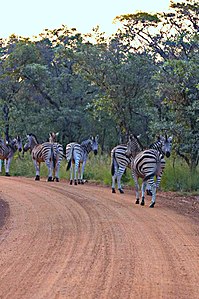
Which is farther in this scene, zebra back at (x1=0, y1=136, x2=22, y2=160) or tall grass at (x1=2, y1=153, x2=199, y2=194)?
zebra back at (x1=0, y1=136, x2=22, y2=160)

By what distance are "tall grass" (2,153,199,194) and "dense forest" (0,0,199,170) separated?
2.70 ft

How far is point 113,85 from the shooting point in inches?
985

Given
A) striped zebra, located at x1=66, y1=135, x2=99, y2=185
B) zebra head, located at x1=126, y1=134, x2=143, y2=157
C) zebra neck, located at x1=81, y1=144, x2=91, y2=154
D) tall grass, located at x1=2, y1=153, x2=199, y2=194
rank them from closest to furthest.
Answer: zebra head, located at x1=126, y1=134, x2=143, y2=157, tall grass, located at x1=2, y1=153, x2=199, y2=194, striped zebra, located at x1=66, y1=135, x2=99, y2=185, zebra neck, located at x1=81, y1=144, x2=91, y2=154

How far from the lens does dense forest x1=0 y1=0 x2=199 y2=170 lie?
68.5 feet

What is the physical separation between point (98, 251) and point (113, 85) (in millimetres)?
16618

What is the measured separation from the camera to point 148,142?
30.4 metres

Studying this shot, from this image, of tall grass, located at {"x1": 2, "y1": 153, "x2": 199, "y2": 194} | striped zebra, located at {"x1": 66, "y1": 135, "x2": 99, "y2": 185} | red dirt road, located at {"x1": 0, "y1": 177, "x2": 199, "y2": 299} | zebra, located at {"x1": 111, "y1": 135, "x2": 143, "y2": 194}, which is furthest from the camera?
striped zebra, located at {"x1": 66, "y1": 135, "x2": 99, "y2": 185}

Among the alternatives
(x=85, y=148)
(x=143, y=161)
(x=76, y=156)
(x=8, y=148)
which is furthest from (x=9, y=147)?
(x=143, y=161)

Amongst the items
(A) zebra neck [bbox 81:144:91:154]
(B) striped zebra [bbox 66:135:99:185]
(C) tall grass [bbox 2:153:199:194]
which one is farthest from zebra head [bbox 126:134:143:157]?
(A) zebra neck [bbox 81:144:91:154]

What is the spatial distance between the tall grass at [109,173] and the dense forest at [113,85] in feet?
2.70

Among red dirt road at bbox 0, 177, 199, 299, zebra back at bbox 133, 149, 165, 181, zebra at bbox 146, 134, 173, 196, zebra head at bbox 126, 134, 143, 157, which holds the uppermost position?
zebra at bbox 146, 134, 173, 196

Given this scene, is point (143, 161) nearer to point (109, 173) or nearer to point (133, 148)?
point (133, 148)

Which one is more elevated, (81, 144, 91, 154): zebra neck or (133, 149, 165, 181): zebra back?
(81, 144, 91, 154): zebra neck

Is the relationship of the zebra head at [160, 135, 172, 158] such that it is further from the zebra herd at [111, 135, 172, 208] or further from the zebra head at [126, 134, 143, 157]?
the zebra head at [126, 134, 143, 157]
